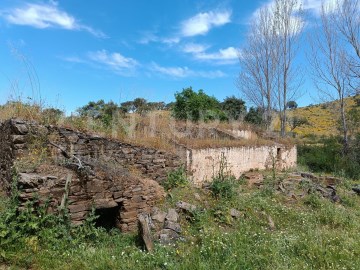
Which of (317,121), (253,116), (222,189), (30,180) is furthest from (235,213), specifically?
(317,121)

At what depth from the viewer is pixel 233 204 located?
6.89 metres

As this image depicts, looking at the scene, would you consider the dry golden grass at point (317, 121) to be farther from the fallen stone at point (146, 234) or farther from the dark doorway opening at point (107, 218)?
the fallen stone at point (146, 234)

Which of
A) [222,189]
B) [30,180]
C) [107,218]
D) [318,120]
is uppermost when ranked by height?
[318,120]

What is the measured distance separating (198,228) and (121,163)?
2793mm

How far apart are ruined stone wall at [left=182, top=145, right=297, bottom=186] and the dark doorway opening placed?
3.91m

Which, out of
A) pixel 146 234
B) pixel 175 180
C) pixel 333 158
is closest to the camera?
pixel 146 234

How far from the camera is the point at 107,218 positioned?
6242 millimetres

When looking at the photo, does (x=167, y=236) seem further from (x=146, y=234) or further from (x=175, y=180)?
(x=175, y=180)

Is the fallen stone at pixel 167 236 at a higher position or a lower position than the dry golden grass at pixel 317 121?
lower

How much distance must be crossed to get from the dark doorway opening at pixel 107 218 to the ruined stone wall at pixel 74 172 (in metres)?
0.09

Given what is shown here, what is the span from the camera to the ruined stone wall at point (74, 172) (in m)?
5.03

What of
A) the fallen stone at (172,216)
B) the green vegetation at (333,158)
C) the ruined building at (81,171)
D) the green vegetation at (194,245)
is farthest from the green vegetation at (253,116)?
the fallen stone at (172,216)

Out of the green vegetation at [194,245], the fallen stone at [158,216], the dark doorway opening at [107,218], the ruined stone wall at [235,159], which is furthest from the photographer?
the ruined stone wall at [235,159]

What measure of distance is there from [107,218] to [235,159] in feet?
27.1
